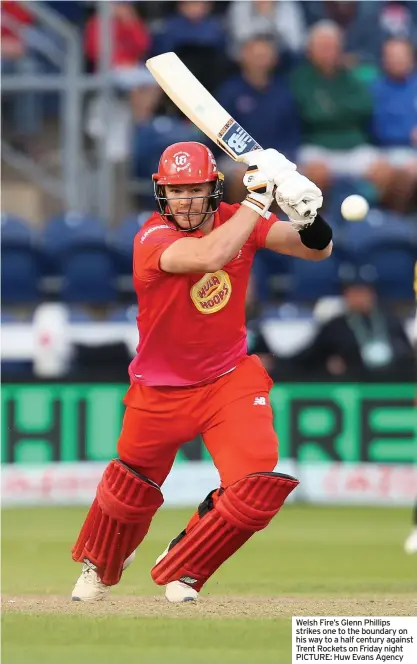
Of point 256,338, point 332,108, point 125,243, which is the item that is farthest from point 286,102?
point 256,338

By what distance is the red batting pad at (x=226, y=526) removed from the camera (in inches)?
239

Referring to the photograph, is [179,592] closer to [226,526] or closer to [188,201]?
[226,526]

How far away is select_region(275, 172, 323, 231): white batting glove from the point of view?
5953mm

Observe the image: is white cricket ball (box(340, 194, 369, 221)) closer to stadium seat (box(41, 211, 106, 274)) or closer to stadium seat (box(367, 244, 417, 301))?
stadium seat (box(367, 244, 417, 301))

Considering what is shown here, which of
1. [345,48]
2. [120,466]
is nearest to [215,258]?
[120,466]

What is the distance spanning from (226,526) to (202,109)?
1782 millimetres

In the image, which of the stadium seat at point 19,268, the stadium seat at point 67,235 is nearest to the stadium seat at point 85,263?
the stadium seat at point 67,235

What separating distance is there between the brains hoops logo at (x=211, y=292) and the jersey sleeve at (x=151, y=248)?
7.7 inches

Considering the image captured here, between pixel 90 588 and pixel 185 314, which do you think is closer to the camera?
pixel 185 314

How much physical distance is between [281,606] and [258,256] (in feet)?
19.0

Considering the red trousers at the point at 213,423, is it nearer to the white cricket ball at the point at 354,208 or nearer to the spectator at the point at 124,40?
the white cricket ball at the point at 354,208

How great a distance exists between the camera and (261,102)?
1225cm

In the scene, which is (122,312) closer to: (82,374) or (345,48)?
(82,374)

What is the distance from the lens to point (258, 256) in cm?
1180
